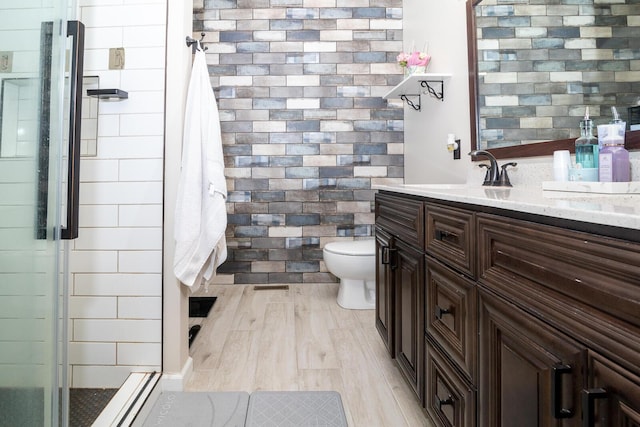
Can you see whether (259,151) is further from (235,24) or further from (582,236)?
(582,236)

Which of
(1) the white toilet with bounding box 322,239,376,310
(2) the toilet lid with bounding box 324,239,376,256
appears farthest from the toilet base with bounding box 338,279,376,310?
(2) the toilet lid with bounding box 324,239,376,256

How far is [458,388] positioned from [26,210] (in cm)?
118

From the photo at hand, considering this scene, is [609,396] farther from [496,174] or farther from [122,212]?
[122,212]

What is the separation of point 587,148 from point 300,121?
8.01ft

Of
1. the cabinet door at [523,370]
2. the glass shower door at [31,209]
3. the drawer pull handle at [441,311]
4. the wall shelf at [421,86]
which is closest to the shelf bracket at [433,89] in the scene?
the wall shelf at [421,86]

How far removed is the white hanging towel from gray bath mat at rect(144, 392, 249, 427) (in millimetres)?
461

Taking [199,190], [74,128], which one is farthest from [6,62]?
[199,190]

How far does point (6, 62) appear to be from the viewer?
0.80m

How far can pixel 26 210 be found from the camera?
876 mm

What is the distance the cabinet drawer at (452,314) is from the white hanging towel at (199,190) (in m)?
1.00

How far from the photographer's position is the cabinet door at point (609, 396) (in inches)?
20.2

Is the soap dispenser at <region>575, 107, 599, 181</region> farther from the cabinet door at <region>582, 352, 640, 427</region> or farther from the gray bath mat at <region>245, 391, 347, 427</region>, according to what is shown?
the gray bath mat at <region>245, 391, 347, 427</region>

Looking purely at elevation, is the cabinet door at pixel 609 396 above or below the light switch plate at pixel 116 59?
below

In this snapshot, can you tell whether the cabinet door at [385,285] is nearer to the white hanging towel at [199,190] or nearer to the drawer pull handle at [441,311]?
the drawer pull handle at [441,311]
